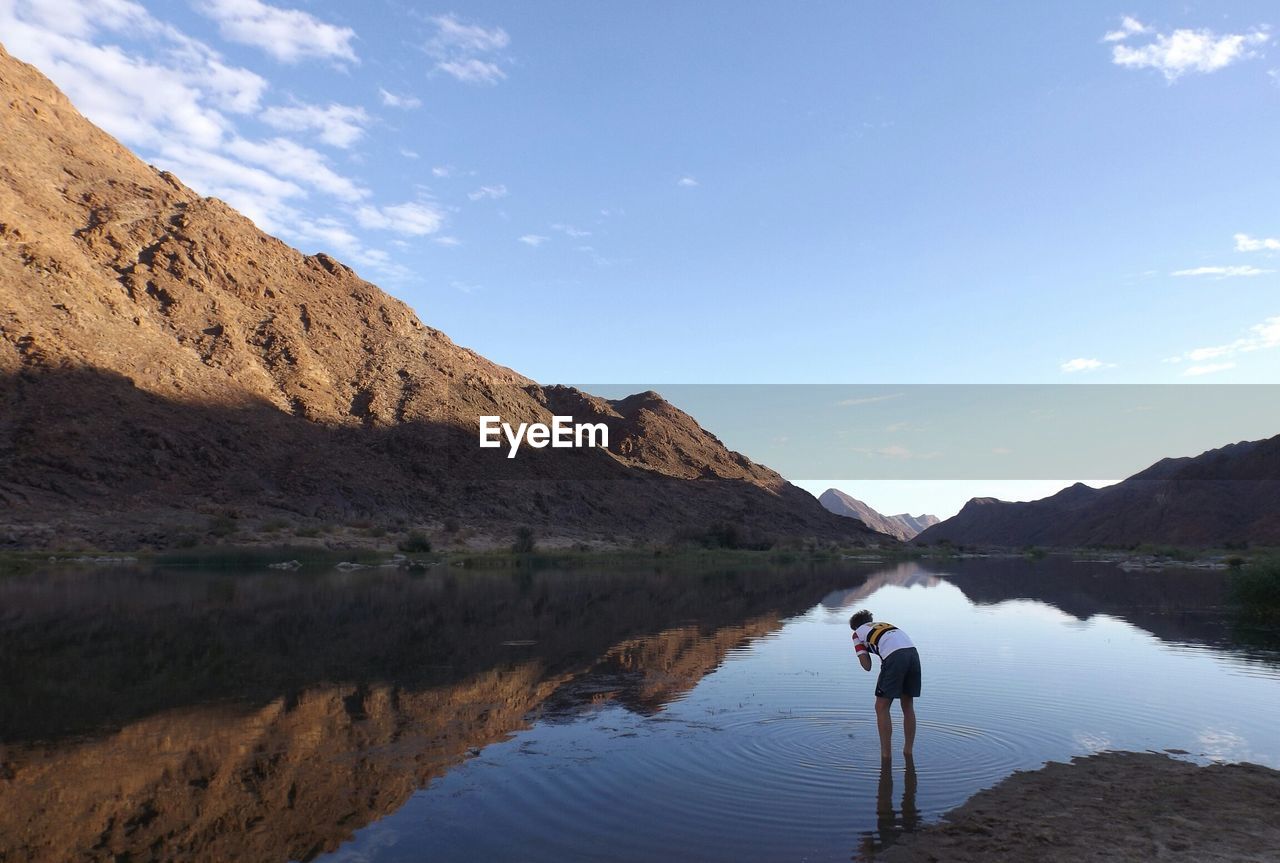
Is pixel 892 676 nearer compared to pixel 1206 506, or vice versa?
pixel 892 676

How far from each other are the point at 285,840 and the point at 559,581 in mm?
38691

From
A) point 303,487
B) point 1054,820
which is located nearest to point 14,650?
point 1054,820

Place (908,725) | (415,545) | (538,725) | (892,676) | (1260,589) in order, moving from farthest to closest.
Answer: (415,545)
(1260,589)
(538,725)
(908,725)
(892,676)

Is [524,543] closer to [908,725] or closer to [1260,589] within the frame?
[1260,589]

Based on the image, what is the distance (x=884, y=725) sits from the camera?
34.9 feet

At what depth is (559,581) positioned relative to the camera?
1822 inches

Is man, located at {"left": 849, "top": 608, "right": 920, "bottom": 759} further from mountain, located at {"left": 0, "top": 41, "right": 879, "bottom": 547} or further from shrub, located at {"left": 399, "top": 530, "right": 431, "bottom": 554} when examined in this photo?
shrub, located at {"left": 399, "top": 530, "right": 431, "bottom": 554}

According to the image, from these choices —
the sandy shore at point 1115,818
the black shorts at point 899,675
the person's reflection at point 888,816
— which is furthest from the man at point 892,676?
the sandy shore at point 1115,818

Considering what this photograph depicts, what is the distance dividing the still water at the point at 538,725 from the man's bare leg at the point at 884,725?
26 centimetres

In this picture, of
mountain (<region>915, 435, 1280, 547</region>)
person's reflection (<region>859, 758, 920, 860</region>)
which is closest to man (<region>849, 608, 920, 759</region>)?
person's reflection (<region>859, 758, 920, 860</region>)

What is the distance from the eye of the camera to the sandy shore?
7.29 m

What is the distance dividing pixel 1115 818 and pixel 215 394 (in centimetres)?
8789

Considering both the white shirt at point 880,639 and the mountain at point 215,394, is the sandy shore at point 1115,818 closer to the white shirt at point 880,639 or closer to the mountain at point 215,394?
the white shirt at point 880,639

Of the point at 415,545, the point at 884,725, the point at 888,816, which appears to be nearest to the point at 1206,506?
the point at 415,545
